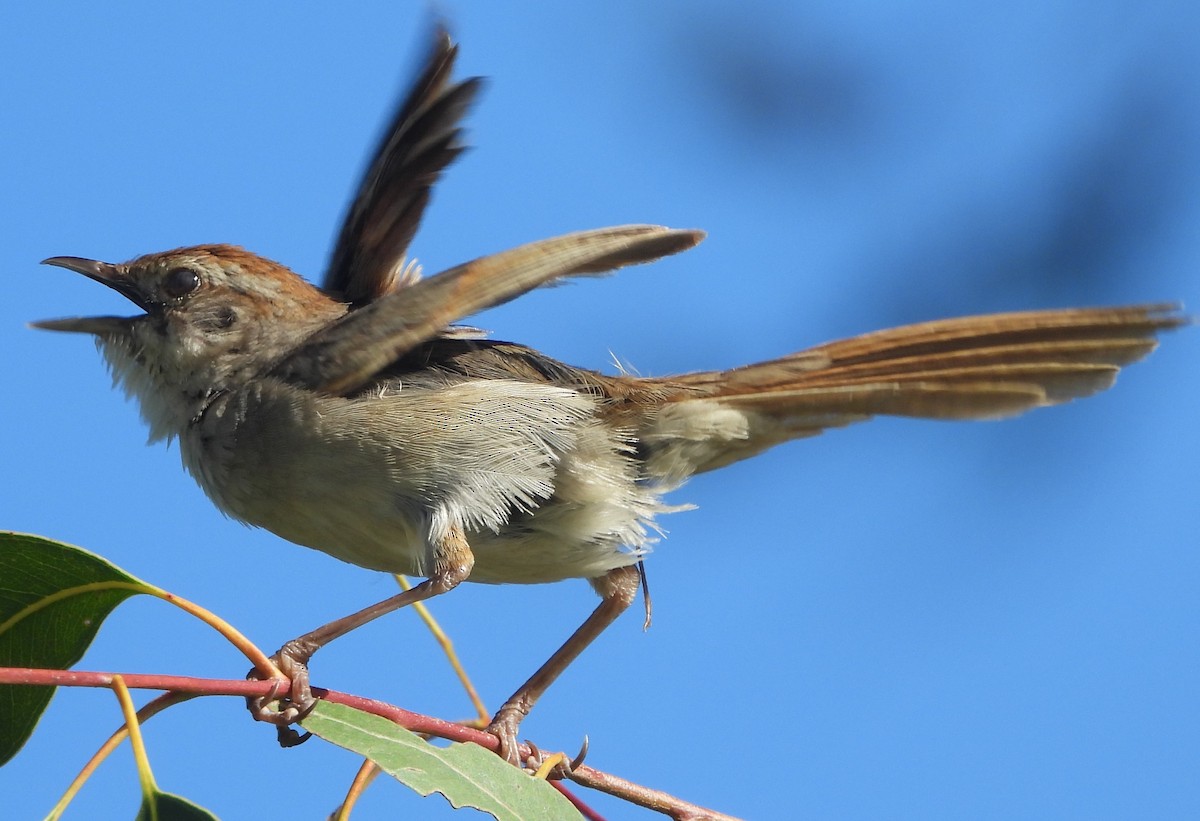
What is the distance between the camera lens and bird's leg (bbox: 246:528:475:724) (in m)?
2.86

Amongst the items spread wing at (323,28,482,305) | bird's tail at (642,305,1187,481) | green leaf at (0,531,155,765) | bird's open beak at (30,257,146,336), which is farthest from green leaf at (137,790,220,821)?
spread wing at (323,28,482,305)

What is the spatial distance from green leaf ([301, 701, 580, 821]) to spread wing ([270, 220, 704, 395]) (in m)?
1.10

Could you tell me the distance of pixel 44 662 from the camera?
310cm

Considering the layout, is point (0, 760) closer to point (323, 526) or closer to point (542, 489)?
point (323, 526)

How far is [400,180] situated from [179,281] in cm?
82

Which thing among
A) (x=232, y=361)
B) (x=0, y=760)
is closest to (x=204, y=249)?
(x=232, y=361)

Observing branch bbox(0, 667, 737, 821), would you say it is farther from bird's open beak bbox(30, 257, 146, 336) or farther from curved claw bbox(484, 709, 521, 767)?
bird's open beak bbox(30, 257, 146, 336)

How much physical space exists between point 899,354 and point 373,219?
1.88m

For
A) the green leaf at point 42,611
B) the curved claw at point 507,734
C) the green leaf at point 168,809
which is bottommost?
→ the green leaf at point 168,809

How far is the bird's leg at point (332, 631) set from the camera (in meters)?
2.86

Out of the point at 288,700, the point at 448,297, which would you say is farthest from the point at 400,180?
the point at 288,700

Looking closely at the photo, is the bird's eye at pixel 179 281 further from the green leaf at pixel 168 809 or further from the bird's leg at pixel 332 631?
the green leaf at pixel 168 809

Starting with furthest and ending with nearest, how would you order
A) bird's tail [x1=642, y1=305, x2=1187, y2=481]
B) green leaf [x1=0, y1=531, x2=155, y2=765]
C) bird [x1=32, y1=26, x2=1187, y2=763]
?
1. bird's tail [x1=642, y1=305, x2=1187, y2=481]
2. bird [x1=32, y1=26, x2=1187, y2=763]
3. green leaf [x1=0, y1=531, x2=155, y2=765]

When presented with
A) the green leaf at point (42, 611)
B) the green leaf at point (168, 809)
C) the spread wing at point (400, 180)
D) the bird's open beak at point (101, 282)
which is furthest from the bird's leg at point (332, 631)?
the bird's open beak at point (101, 282)
